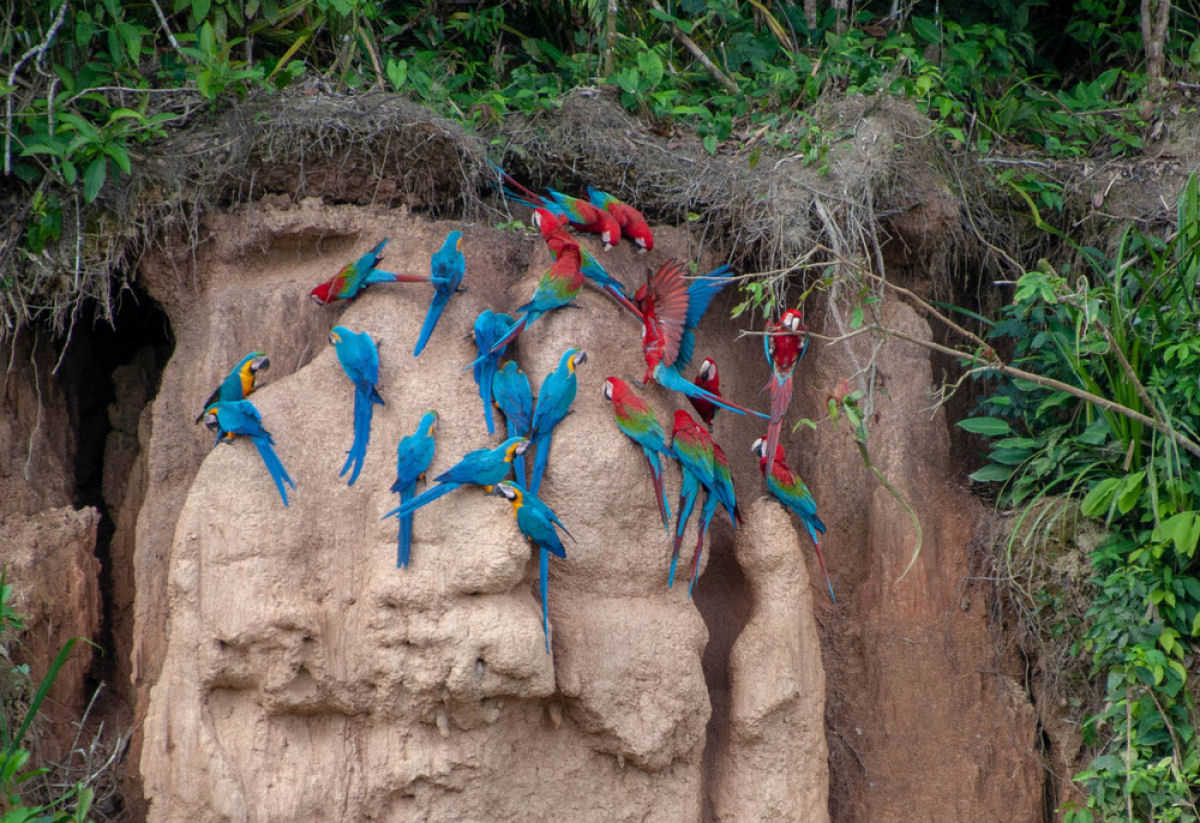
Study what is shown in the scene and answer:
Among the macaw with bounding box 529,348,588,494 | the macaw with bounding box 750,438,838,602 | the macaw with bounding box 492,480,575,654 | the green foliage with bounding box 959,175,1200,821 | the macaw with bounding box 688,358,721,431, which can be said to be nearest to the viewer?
the macaw with bounding box 492,480,575,654

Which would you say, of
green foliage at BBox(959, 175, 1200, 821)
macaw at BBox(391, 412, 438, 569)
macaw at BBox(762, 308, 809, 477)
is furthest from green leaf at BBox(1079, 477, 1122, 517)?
macaw at BBox(391, 412, 438, 569)

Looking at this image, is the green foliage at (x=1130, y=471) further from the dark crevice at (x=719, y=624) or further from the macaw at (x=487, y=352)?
the macaw at (x=487, y=352)

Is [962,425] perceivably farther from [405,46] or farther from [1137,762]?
[405,46]

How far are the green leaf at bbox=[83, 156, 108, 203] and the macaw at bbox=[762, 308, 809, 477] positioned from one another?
6.79 feet

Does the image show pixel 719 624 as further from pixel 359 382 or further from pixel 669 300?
pixel 359 382

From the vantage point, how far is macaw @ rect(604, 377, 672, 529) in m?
4.02

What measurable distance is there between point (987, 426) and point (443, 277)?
1.89 meters

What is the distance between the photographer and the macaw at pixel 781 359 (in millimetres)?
4258

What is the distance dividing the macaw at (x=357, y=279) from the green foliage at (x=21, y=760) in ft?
4.04

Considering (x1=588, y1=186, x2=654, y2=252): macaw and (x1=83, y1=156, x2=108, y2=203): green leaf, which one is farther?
A: (x1=588, y1=186, x2=654, y2=252): macaw

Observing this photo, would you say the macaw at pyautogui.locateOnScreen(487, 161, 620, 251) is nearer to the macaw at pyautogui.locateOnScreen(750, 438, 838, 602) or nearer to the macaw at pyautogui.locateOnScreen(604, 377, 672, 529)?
the macaw at pyautogui.locateOnScreen(604, 377, 672, 529)

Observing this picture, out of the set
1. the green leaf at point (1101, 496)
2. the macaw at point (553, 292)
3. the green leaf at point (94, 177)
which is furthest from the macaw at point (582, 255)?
the green leaf at point (1101, 496)

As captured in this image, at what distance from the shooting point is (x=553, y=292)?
4133 mm

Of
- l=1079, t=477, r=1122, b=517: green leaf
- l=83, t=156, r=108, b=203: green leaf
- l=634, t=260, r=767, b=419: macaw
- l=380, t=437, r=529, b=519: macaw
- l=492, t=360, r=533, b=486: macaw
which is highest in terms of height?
l=83, t=156, r=108, b=203: green leaf
